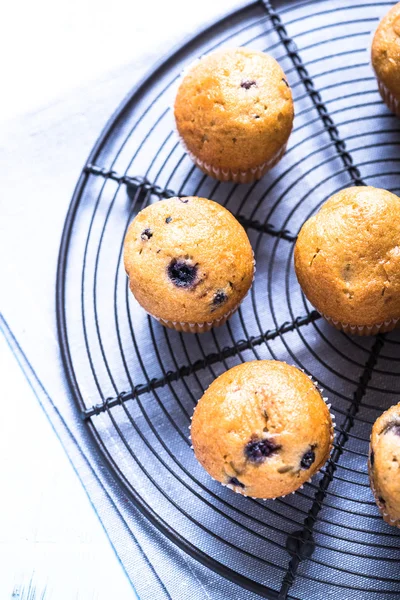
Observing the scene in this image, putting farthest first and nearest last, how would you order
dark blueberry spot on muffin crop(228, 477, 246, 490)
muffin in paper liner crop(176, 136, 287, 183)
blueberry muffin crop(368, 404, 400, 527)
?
muffin in paper liner crop(176, 136, 287, 183)
dark blueberry spot on muffin crop(228, 477, 246, 490)
blueberry muffin crop(368, 404, 400, 527)

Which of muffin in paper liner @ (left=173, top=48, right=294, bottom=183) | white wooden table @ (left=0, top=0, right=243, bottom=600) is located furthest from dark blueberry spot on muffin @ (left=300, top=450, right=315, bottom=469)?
muffin in paper liner @ (left=173, top=48, right=294, bottom=183)

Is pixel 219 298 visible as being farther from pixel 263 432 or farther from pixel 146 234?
pixel 263 432

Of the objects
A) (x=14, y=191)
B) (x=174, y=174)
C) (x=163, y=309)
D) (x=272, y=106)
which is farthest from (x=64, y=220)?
(x=272, y=106)

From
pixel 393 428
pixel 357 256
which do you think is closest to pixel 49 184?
pixel 357 256

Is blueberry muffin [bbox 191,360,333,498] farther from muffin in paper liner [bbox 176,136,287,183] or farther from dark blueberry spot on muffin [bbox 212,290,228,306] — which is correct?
muffin in paper liner [bbox 176,136,287,183]

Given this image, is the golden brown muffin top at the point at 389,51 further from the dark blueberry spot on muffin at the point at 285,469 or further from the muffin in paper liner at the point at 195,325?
the dark blueberry spot on muffin at the point at 285,469

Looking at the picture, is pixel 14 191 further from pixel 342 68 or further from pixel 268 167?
pixel 342 68
